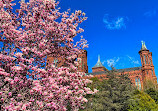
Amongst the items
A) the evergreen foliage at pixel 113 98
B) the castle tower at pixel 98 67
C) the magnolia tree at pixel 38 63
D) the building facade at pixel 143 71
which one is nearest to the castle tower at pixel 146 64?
the building facade at pixel 143 71

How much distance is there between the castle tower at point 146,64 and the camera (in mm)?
75688

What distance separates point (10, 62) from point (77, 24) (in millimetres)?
3614

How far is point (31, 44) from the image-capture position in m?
6.15

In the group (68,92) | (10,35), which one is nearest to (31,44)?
(10,35)

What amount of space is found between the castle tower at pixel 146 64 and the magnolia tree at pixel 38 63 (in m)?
75.7

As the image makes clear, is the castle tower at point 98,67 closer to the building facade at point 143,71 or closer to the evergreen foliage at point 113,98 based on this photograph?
the building facade at point 143,71

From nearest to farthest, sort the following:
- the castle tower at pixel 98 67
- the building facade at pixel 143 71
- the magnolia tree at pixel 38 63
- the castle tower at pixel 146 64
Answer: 1. the magnolia tree at pixel 38 63
2. the castle tower at pixel 146 64
3. the building facade at pixel 143 71
4. the castle tower at pixel 98 67

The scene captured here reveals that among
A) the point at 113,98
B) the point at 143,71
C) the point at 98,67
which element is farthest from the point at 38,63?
the point at 98,67

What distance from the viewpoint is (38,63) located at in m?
6.59

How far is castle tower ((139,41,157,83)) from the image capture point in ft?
248

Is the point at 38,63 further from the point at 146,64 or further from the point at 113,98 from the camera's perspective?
the point at 146,64

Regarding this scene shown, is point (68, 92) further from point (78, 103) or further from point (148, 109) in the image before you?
point (148, 109)

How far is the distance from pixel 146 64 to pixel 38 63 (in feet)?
262

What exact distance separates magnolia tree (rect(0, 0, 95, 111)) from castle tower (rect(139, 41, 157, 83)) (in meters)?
75.7
